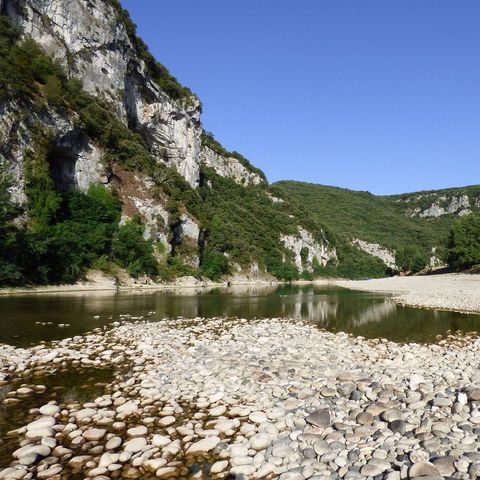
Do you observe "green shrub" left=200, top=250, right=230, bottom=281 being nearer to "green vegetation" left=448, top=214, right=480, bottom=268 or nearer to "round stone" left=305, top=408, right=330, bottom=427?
"green vegetation" left=448, top=214, right=480, bottom=268

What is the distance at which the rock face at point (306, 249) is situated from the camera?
426ft

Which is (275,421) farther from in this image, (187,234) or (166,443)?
(187,234)

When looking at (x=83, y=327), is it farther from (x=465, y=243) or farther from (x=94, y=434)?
(x=465, y=243)

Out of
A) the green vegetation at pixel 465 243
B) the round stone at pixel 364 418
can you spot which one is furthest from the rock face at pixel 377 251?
the round stone at pixel 364 418

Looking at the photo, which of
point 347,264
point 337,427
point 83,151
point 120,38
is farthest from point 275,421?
point 347,264

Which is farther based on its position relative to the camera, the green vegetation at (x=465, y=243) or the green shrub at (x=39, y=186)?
the green vegetation at (x=465, y=243)

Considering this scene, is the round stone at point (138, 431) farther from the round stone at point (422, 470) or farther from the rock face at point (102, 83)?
the rock face at point (102, 83)

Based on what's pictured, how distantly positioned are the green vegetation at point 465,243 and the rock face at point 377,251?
3419 inches

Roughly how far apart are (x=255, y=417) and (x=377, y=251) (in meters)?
193

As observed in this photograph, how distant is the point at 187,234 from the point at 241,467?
2664 inches

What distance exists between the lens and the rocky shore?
5523mm

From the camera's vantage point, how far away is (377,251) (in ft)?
618

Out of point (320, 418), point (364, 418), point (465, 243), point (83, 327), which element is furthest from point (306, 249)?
point (320, 418)

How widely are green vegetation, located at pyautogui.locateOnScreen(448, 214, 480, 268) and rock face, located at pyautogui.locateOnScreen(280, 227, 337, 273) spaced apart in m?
46.5
